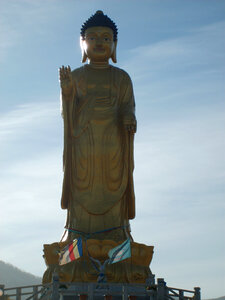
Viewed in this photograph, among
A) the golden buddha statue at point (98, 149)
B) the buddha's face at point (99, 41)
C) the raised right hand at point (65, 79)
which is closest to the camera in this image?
the golden buddha statue at point (98, 149)

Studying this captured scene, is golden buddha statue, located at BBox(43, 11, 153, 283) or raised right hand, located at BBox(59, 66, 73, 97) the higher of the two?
raised right hand, located at BBox(59, 66, 73, 97)

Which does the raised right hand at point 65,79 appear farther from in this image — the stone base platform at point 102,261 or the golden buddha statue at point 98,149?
the stone base platform at point 102,261

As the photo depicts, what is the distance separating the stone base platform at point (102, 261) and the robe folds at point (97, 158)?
706mm

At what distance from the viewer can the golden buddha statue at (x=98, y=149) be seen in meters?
13.8

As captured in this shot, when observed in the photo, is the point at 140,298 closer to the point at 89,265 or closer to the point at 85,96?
the point at 89,265

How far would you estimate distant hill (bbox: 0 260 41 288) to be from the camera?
7988cm

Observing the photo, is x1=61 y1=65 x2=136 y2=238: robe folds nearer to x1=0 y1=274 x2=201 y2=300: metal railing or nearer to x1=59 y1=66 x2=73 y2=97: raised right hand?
x1=59 y1=66 x2=73 y2=97: raised right hand

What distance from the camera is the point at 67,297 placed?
12570mm

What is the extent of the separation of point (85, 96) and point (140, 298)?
4.56m

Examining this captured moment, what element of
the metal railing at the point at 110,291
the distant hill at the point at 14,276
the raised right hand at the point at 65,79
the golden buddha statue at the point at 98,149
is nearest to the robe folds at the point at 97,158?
the golden buddha statue at the point at 98,149

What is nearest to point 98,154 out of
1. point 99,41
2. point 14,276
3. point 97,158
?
point 97,158

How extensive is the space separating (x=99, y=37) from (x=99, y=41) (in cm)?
9

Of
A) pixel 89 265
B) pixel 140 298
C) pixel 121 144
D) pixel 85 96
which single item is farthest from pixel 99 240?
pixel 85 96

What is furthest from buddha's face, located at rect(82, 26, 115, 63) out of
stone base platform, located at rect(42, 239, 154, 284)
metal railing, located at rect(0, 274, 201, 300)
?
metal railing, located at rect(0, 274, 201, 300)
